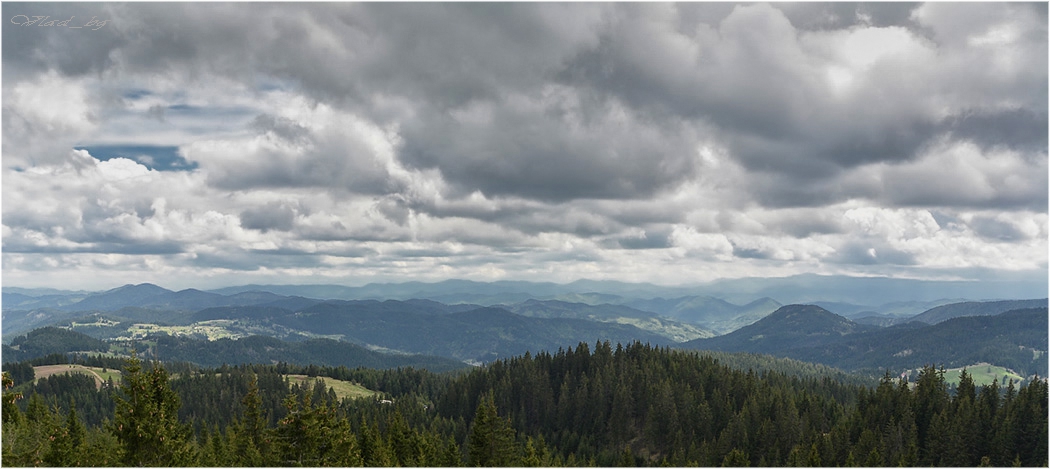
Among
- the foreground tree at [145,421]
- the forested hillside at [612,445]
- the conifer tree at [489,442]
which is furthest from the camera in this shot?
the conifer tree at [489,442]

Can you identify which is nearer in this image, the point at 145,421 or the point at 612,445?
the point at 145,421

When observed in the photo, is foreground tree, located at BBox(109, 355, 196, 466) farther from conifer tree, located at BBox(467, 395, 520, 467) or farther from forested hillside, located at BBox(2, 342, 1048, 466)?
conifer tree, located at BBox(467, 395, 520, 467)

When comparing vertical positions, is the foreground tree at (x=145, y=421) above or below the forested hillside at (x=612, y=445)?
above

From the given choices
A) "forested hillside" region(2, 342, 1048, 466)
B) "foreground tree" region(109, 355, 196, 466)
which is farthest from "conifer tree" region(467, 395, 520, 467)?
"foreground tree" region(109, 355, 196, 466)

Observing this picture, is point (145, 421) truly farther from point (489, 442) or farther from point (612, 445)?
point (612, 445)

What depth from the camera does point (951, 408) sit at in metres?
141

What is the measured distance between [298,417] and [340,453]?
626 centimetres

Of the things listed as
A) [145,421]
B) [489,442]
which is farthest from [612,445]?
[145,421]

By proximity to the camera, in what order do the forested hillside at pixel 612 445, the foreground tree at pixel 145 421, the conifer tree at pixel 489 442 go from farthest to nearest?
the conifer tree at pixel 489 442
the forested hillside at pixel 612 445
the foreground tree at pixel 145 421

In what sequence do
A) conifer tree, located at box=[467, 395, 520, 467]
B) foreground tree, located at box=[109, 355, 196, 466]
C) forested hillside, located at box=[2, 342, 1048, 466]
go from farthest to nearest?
conifer tree, located at box=[467, 395, 520, 467] → forested hillside, located at box=[2, 342, 1048, 466] → foreground tree, located at box=[109, 355, 196, 466]

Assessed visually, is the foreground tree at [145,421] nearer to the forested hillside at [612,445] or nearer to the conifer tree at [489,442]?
the forested hillside at [612,445]

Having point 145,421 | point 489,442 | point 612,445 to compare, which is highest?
point 145,421

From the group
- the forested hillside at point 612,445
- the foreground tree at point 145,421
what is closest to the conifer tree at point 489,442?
the forested hillside at point 612,445

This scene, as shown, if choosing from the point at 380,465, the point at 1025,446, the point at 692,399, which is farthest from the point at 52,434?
the point at 692,399
